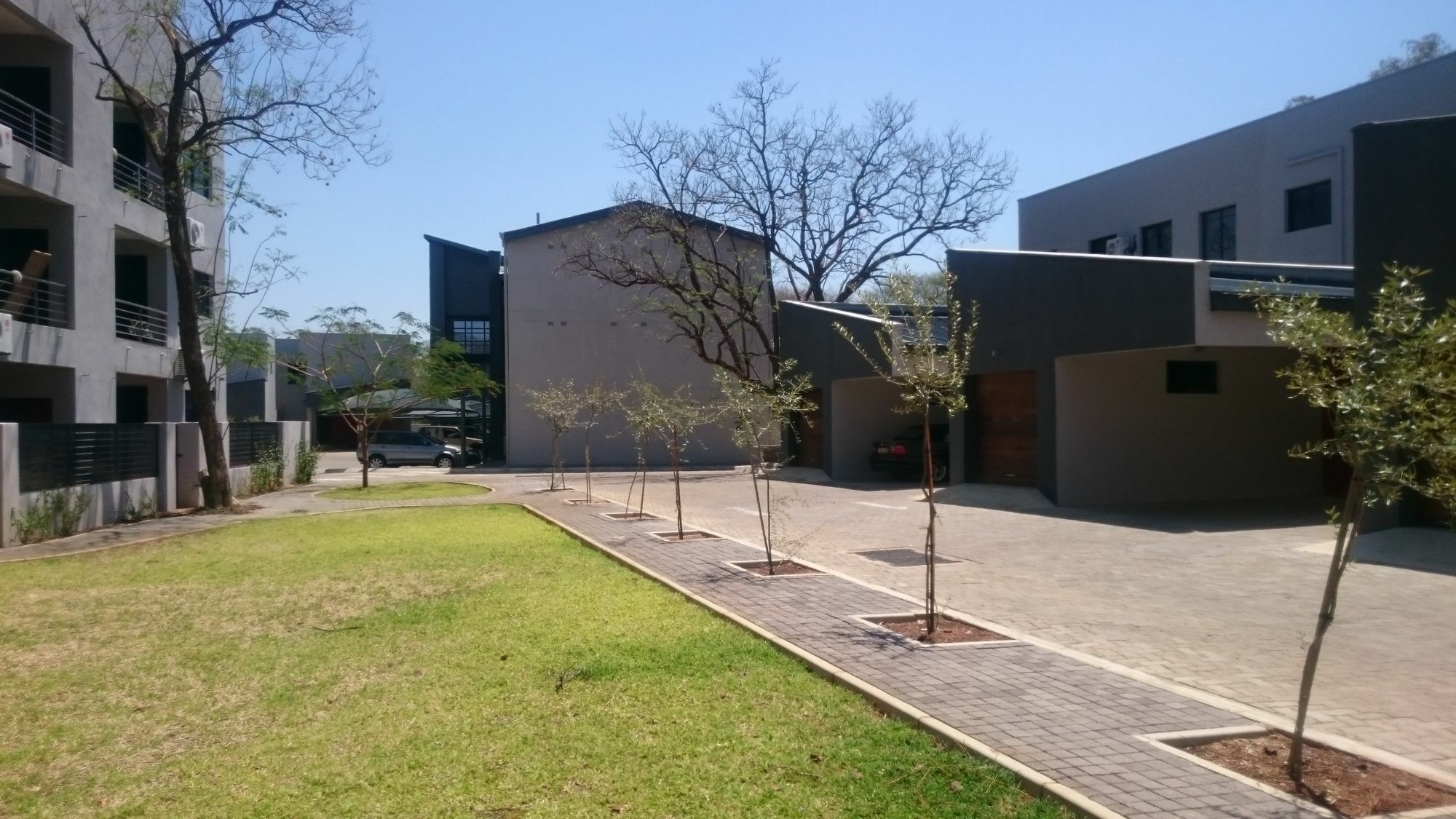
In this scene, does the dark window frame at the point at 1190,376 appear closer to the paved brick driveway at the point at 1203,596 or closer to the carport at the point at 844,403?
the paved brick driveway at the point at 1203,596

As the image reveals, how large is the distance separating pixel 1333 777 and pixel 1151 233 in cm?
2854

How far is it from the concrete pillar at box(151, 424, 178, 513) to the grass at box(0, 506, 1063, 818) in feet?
36.9

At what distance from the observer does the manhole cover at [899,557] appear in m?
13.9

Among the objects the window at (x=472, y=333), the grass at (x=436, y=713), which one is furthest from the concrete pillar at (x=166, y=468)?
the window at (x=472, y=333)

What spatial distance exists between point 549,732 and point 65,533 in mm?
15677

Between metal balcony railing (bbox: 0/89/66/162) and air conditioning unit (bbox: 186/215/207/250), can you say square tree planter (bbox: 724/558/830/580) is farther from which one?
air conditioning unit (bbox: 186/215/207/250)

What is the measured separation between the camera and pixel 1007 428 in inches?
886

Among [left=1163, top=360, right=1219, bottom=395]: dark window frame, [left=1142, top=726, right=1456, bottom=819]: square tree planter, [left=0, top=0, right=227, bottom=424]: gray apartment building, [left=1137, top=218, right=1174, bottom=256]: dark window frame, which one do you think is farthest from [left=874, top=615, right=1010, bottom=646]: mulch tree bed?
[left=1137, top=218, right=1174, bottom=256]: dark window frame

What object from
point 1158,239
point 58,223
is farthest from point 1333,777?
point 1158,239

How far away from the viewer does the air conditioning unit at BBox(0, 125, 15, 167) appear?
1916 centimetres

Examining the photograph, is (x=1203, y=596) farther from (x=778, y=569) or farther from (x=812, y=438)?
(x=812, y=438)

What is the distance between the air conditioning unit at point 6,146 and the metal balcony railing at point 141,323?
6.27 m

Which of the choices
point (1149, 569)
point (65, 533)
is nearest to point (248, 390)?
point (65, 533)

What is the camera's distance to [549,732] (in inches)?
260
